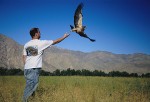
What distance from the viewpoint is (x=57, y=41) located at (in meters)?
6.05

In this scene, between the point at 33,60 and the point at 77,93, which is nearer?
the point at 33,60

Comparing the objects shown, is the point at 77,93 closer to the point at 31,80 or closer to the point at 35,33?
the point at 31,80

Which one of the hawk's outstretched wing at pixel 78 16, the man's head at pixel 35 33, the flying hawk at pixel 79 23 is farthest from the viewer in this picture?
the hawk's outstretched wing at pixel 78 16

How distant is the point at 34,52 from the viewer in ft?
19.1

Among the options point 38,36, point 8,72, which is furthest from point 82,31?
point 8,72

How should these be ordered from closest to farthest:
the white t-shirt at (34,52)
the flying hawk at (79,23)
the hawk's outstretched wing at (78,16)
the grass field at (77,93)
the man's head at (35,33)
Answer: the white t-shirt at (34,52) → the man's head at (35,33) → the flying hawk at (79,23) → the grass field at (77,93) → the hawk's outstretched wing at (78,16)

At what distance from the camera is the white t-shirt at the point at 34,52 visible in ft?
19.0

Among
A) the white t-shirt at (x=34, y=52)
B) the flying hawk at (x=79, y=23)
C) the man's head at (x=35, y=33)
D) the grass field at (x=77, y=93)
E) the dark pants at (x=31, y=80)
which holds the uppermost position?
the flying hawk at (x=79, y=23)

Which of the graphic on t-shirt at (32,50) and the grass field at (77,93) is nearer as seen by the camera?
the graphic on t-shirt at (32,50)

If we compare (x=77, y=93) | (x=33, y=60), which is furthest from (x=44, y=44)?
(x=77, y=93)

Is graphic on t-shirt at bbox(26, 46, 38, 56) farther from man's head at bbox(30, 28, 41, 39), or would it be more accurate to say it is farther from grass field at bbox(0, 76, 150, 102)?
grass field at bbox(0, 76, 150, 102)

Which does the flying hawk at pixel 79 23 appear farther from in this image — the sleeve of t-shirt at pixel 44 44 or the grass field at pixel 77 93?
the grass field at pixel 77 93

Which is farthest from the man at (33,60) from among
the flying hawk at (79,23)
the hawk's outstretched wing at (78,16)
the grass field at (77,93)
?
the hawk's outstretched wing at (78,16)

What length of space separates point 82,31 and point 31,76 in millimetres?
2065
